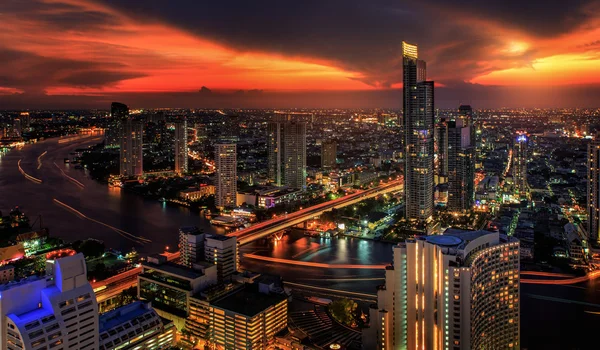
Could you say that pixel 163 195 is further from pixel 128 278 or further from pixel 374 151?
pixel 374 151

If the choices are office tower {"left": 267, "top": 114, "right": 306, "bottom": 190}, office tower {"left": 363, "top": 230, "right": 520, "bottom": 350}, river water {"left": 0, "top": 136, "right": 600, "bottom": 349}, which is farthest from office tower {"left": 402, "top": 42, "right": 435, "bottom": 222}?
office tower {"left": 363, "top": 230, "right": 520, "bottom": 350}

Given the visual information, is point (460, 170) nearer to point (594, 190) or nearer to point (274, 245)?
point (594, 190)

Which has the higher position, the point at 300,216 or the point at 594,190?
the point at 594,190

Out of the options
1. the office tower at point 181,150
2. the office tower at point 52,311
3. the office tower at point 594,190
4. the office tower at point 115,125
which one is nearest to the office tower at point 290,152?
the office tower at point 181,150

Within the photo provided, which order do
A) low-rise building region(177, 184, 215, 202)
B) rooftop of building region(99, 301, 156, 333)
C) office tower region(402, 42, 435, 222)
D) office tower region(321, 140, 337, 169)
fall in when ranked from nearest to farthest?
rooftop of building region(99, 301, 156, 333) < office tower region(402, 42, 435, 222) < low-rise building region(177, 184, 215, 202) < office tower region(321, 140, 337, 169)

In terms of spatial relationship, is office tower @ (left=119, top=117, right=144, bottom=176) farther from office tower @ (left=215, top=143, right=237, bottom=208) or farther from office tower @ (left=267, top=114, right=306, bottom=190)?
office tower @ (left=215, top=143, right=237, bottom=208)

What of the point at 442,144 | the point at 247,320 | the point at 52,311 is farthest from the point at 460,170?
the point at 52,311

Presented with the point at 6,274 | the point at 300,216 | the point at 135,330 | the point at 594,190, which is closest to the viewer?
the point at 135,330
